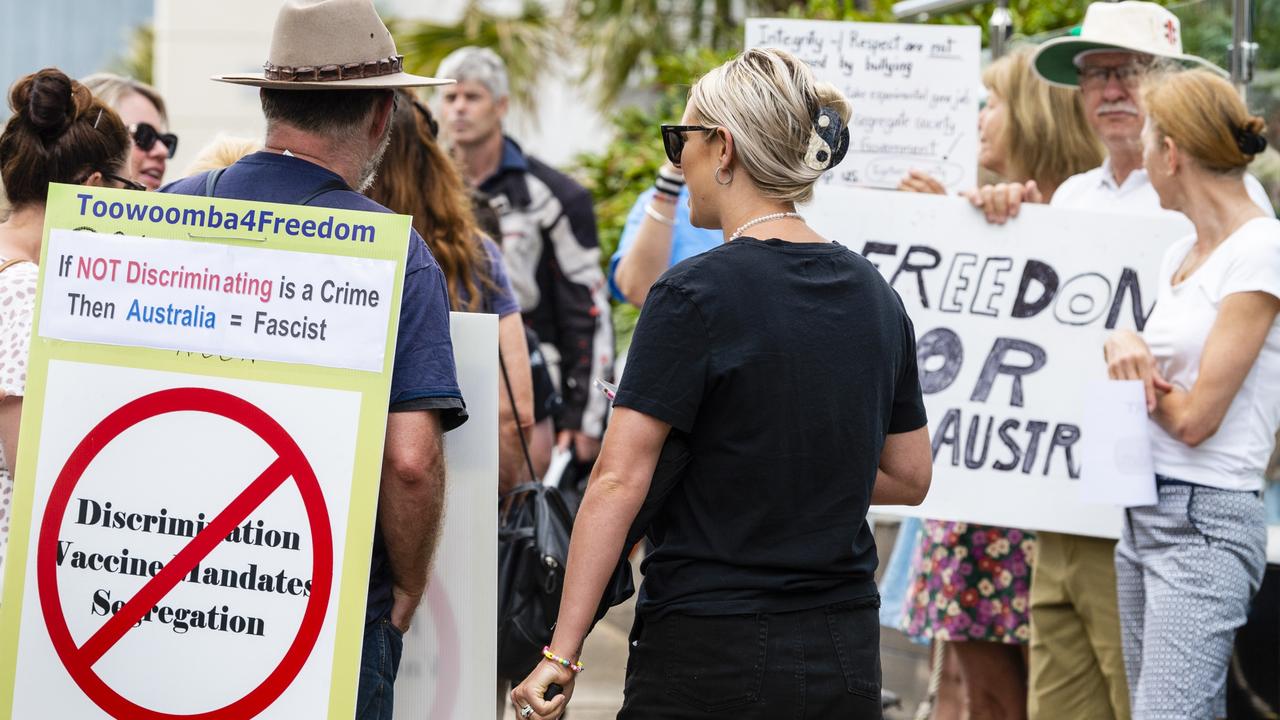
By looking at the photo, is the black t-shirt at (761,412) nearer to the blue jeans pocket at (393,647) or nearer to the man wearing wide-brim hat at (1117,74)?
the blue jeans pocket at (393,647)

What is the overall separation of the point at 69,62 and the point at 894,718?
70.3 ft

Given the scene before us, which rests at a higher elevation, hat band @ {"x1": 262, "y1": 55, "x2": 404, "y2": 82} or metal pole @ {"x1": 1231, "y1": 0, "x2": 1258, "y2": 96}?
metal pole @ {"x1": 1231, "y1": 0, "x2": 1258, "y2": 96}

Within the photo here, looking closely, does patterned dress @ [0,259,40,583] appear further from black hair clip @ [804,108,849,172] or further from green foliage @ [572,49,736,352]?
green foliage @ [572,49,736,352]

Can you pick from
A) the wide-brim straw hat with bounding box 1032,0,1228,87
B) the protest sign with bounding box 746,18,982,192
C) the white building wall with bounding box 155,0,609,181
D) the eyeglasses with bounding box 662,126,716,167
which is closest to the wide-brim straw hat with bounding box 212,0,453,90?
the eyeglasses with bounding box 662,126,716,167

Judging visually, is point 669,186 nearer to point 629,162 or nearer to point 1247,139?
point 1247,139

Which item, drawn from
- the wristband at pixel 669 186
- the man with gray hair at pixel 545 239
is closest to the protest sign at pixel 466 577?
the wristband at pixel 669 186

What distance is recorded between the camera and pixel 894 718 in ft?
19.0

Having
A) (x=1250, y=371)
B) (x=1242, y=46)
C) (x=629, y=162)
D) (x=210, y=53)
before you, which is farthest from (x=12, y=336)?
(x=210, y=53)

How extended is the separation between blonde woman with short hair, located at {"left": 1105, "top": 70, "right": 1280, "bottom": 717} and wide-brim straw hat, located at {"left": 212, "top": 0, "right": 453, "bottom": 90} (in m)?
2.02

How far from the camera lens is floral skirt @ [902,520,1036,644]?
176 inches

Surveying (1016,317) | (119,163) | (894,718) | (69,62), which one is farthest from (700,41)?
(69,62)

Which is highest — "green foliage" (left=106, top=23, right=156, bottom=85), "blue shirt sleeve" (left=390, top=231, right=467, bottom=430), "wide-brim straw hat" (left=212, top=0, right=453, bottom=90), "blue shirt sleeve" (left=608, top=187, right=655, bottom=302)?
"green foliage" (left=106, top=23, right=156, bottom=85)

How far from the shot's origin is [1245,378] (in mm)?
3596

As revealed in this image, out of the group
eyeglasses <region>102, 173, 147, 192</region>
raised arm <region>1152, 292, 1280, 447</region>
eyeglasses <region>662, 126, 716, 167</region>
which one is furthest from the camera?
raised arm <region>1152, 292, 1280, 447</region>
